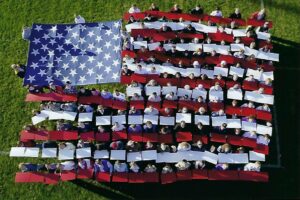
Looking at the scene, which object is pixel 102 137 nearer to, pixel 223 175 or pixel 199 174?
pixel 199 174

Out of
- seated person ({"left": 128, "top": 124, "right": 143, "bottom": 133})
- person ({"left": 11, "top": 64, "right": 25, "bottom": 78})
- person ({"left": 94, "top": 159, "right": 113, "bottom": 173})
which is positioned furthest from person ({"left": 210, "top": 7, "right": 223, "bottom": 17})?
person ({"left": 11, "top": 64, "right": 25, "bottom": 78})

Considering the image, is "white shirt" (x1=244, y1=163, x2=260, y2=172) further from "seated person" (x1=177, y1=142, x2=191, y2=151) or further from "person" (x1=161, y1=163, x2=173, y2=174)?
"person" (x1=161, y1=163, x2=173, y2=174)

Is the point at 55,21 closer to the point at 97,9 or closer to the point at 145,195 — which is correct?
the point at 97,9

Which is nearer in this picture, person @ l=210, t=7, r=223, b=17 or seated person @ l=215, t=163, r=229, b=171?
seated person @ l=215, t=163, r=229, b=171

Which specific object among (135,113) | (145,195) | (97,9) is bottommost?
Answer: (145,195)

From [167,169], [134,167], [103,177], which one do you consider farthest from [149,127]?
[103,177]

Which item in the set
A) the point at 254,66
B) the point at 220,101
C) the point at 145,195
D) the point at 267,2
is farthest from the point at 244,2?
the point at 145,195

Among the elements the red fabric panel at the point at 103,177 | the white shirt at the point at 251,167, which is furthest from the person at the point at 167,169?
the white shirt at the point at 251,167
